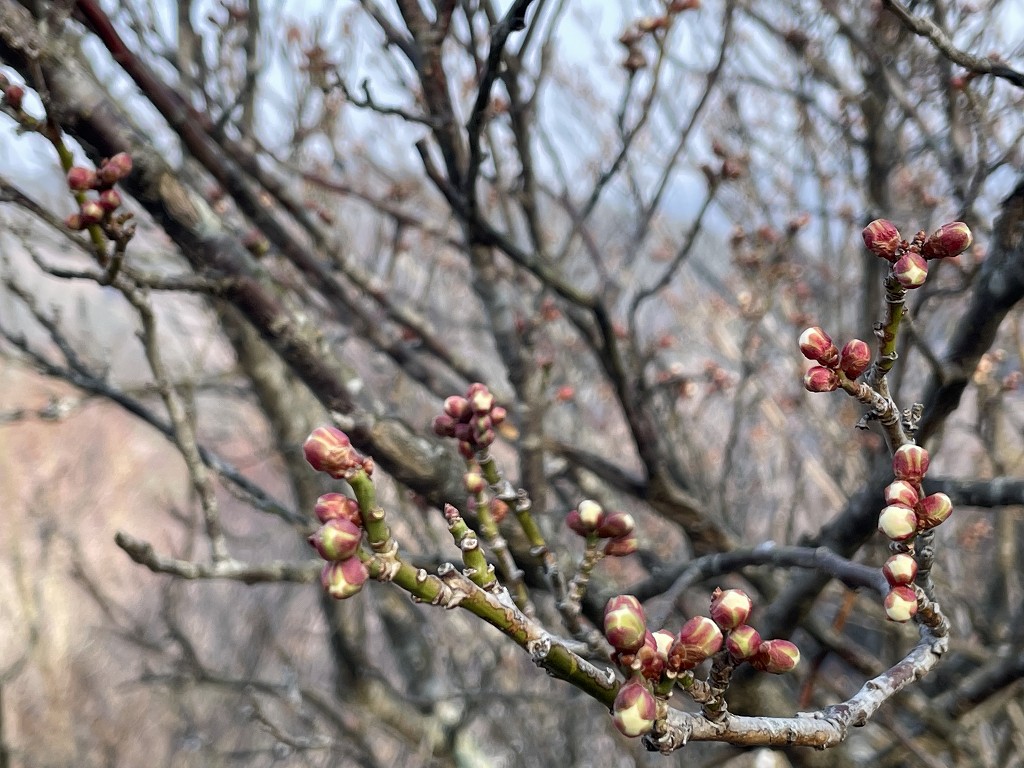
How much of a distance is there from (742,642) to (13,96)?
1490 millimetres

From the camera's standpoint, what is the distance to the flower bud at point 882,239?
31.1 inches

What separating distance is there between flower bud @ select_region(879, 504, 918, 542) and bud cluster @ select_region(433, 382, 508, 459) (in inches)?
20.6

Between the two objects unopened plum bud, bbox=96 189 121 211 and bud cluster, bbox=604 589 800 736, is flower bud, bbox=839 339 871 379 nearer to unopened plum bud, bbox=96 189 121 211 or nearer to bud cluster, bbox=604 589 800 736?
bud cluster, bbox=604 589 800 736

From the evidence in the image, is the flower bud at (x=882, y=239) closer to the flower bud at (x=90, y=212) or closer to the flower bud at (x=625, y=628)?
the flower bud at (x=625, y=628)

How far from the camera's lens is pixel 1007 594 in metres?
3.21

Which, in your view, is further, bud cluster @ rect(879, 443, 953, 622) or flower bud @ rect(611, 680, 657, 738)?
bud cluster @ rect(879, 443, 953, 622)

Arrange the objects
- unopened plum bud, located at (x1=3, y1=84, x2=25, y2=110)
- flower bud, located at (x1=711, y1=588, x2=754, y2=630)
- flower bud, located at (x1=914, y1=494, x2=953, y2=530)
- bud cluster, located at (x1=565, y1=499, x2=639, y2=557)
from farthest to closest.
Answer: unopened plum bud, located at (x1=3, y1=84, x2=25, y2=110) → bud cluster, located at (x1=565, y1=499, x2=639, y2=557) → flower bud, located at (x1=914, y1=494, x2=953, y2=530) → flower bud, located at (x1=711, y1=588, x2=754, y2=630)

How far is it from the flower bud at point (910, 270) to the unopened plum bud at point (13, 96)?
146 centimetres

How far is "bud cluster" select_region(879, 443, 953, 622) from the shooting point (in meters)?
0.80

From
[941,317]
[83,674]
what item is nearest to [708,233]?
[941,317]

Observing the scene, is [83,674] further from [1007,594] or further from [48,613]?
[1007,594]

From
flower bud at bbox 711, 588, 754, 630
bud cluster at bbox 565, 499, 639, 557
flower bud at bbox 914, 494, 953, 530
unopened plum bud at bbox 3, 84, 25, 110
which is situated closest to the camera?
flower bud at bbox 711, 588, 754, 630

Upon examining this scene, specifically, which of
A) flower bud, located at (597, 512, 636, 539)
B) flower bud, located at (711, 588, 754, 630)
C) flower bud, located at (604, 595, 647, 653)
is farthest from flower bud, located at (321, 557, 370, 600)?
flower bud, located at (597, 512, 636, 539)

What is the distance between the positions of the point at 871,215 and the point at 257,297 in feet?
5.77
